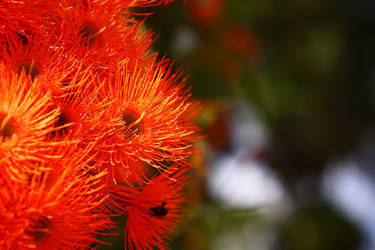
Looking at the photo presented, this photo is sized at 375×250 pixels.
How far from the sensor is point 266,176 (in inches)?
92.6

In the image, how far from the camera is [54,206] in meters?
0.43

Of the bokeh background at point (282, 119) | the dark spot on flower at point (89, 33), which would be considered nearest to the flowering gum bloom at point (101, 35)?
the dark spot on flower at point (89, 33)

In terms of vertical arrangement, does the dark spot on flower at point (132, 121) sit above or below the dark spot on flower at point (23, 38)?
below

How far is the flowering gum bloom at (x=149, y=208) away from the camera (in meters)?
0.50

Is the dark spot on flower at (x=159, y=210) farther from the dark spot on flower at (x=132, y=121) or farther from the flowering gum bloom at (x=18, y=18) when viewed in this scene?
the flowering gum bloom at (x=18, y=18)

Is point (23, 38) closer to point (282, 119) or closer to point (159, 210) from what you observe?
point (159, 210)

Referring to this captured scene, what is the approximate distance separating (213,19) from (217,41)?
7 centimetres

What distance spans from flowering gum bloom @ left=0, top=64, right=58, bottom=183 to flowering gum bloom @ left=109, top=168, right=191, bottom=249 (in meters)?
0.11

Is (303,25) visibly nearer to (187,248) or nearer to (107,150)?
(187,248)

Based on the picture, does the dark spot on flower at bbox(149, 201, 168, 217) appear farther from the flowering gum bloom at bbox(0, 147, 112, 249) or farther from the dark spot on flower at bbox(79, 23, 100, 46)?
the dark spot on flower at bbox(79, 23, 100, 46)

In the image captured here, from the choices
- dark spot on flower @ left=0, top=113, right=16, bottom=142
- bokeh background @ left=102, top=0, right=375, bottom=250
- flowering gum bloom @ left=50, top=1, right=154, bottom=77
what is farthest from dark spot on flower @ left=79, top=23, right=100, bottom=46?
bokeh background @ left=102, top=0, right=375, bottom=250

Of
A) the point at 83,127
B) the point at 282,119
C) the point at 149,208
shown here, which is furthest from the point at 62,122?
the point at 282,119

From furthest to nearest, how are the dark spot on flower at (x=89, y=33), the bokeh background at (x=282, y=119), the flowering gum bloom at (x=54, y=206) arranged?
the bokeh background at (x=282, y=119), the dark spot on flower at (x=89, y=33), the flowering gum bloom at (x=54, y=206)

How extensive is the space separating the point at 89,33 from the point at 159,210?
0.68ft
